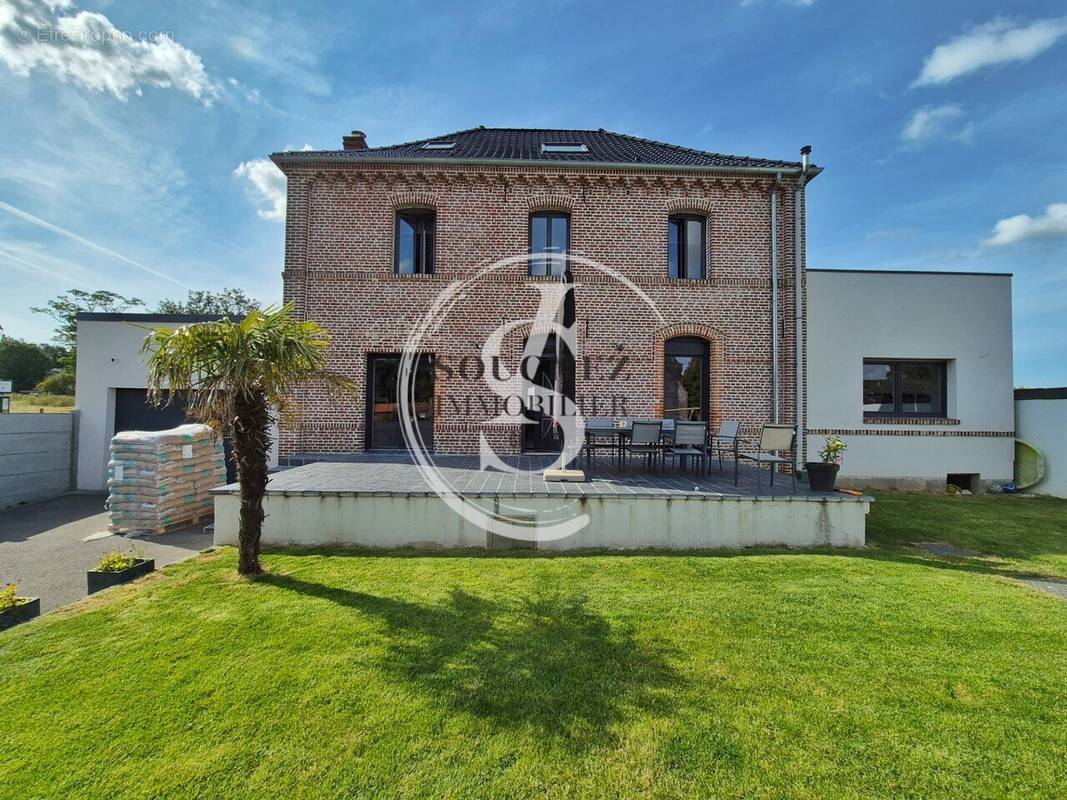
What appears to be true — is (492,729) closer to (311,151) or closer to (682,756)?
(682,756)

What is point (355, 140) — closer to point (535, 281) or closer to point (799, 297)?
point (535, 281)

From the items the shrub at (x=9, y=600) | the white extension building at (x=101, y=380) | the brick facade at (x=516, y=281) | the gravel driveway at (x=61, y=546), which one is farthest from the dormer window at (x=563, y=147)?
the shrub at (x=9, y=600)

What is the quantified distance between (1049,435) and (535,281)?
11.3 metres

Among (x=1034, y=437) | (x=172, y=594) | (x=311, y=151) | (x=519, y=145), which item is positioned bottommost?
(x=172, y=594)

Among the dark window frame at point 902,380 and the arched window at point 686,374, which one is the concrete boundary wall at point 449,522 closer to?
the arched window at point 686,374

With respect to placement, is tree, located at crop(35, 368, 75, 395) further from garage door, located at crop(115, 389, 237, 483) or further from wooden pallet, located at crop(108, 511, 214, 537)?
wooden pallet, located at crop(108, 511, 214, 537)

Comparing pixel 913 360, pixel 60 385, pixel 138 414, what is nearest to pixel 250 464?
pixel 138 414

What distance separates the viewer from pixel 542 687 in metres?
2.54

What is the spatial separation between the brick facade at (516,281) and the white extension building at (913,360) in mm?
1110

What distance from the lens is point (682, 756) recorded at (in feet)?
6.72

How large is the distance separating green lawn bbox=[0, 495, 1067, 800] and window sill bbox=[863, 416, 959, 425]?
596 centimetres

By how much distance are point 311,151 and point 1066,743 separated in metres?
11.8

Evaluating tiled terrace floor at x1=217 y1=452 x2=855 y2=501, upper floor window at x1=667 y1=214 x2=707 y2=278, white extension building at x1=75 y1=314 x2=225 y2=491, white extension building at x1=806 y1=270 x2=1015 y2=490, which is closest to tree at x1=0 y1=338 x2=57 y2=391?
white extension building at x1=75 y1=314 x2=225 y2=491

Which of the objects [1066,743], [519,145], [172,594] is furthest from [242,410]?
[519,145]
